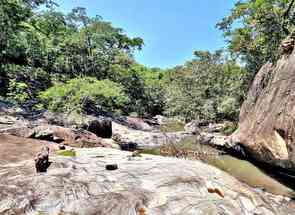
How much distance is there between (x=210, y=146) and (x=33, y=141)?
9.43 m

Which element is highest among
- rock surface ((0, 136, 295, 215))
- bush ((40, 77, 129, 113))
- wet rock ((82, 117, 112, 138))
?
bush ((40, 77, 129, 113))

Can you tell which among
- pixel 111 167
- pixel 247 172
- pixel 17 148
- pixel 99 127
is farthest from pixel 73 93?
pixel 111 167

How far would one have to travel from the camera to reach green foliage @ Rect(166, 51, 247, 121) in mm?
28969

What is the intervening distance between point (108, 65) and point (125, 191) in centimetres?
2591

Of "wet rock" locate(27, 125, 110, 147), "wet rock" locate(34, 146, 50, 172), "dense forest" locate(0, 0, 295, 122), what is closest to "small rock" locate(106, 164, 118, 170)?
"wet rock" locate(34, 146, 50, 172)

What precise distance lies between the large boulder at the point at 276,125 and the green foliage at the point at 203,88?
16486 mm

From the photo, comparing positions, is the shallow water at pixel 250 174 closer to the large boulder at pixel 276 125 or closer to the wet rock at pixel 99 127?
the large boulder at pixel 276 125

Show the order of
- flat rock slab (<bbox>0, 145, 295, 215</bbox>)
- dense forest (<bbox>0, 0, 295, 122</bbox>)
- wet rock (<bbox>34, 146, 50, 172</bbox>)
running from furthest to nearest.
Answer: dense forest (<bbox>0, 0, 295, 122</bbox>) < wet rock (<bbox>34, 146, 50, 172</bbox>) < flat rock slab (<bbox>0, 145, 295, 215</bbox>)

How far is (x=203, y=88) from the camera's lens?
31250 mm

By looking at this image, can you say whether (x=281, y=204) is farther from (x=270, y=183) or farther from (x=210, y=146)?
(x=210, y=146)

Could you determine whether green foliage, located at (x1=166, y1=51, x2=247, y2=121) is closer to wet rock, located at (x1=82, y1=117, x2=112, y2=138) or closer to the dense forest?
the dense forest

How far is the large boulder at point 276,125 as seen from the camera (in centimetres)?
745

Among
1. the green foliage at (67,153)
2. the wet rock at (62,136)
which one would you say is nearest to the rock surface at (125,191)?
the green foliage at (67,153)

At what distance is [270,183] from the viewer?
9.00 meters
